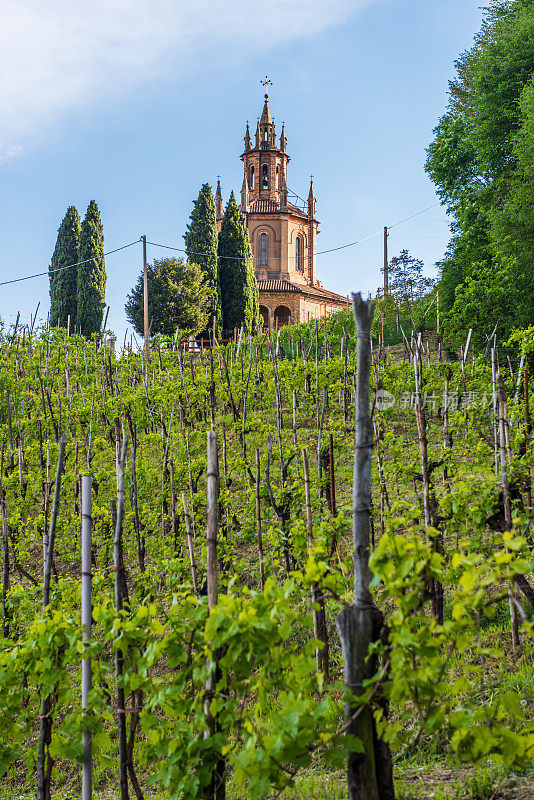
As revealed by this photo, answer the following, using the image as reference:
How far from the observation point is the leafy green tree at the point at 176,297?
29250mm

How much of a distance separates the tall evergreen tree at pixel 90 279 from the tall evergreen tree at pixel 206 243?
15.5 feet

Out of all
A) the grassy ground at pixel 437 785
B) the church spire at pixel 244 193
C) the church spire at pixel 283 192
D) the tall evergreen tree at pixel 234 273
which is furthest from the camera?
the church spire at pixel 283 192

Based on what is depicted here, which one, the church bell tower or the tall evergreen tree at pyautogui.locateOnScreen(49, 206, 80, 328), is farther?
the church bell tower

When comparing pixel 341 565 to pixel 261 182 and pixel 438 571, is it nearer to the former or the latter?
pixel 438 571

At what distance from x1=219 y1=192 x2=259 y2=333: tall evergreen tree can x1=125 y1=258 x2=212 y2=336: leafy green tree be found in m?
2.37

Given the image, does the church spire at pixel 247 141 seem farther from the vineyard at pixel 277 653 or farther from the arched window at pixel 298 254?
the vineyard at pixel 277 653

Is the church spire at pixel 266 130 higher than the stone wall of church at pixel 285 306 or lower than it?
higher

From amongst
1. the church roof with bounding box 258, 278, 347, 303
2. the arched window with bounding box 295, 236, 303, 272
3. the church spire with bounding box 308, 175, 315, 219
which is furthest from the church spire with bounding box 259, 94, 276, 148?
the church roof with bounding box 258, 278, 347, 303

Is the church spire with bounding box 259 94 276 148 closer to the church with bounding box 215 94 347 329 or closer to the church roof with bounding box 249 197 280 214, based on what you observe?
the church with bounding box 215 94 347 329

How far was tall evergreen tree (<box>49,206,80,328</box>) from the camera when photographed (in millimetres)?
30391

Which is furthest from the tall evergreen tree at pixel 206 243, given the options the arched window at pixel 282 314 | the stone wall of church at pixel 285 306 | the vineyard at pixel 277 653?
the vineyard at pixel 277 653

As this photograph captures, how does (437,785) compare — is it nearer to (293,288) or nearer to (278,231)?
(293,288)

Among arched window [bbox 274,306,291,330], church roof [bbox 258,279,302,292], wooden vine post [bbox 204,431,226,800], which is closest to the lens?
wooden vine post [bbox 204,431,226,800]

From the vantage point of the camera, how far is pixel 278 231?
45.3m
